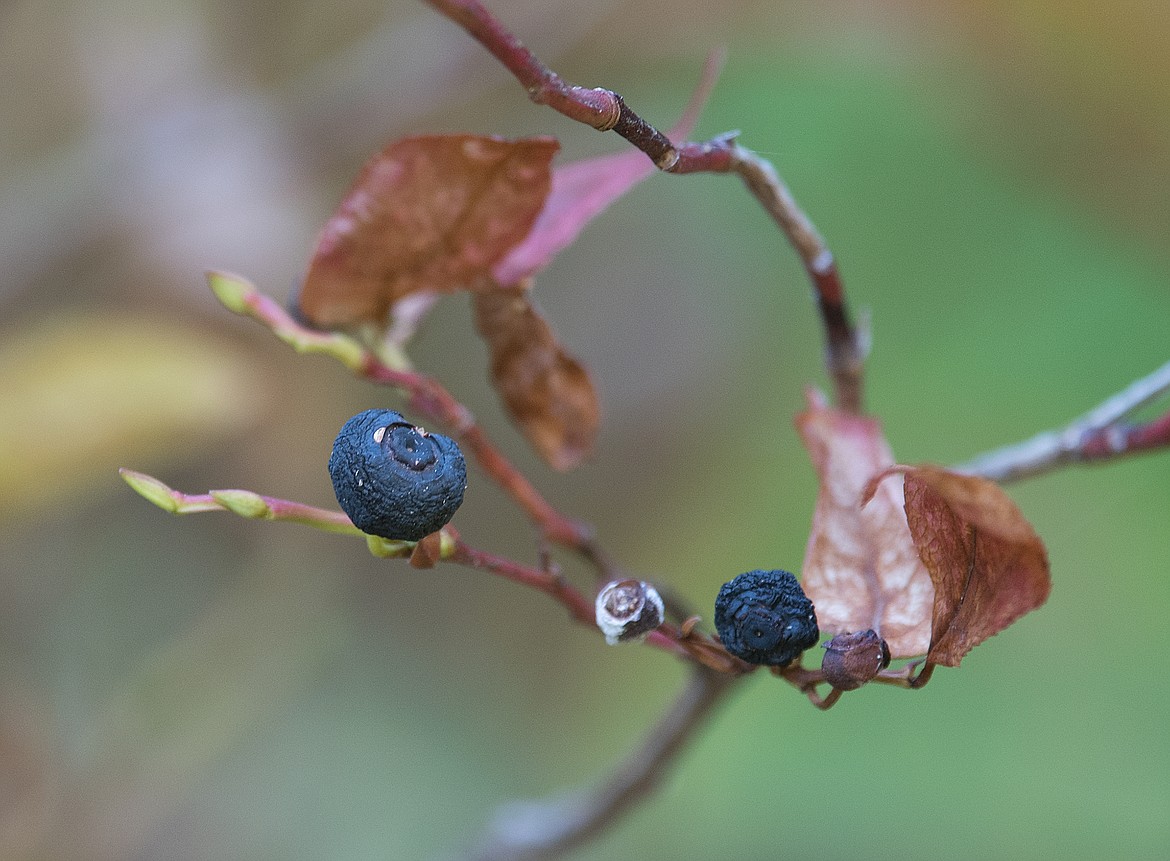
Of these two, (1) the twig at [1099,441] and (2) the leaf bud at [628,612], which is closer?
(2) the leaf bud at [628,612]

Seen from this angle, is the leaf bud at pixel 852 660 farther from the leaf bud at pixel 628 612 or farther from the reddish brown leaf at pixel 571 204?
the reddish brown leaf at pixel 571 204

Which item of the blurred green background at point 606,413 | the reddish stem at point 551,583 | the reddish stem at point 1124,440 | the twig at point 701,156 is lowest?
the blurred green background at point 606,413

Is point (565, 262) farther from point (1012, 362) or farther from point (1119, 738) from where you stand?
point (1119, 738)

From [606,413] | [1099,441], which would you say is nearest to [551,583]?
[1099,441]

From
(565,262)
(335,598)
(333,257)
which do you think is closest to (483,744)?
(335,598)

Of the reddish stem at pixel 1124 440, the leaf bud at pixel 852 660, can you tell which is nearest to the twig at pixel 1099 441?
the reddish stem at pixel 1124 440

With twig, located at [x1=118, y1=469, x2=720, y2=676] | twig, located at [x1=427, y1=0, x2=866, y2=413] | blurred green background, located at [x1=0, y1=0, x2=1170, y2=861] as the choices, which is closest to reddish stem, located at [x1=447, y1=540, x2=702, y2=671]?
twig, located at [x1=118, y1=469, x2=720, y2=676]

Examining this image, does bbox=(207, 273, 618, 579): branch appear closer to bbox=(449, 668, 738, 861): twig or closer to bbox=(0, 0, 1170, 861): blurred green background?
bbox=(449, 668, 738, 861): twig
